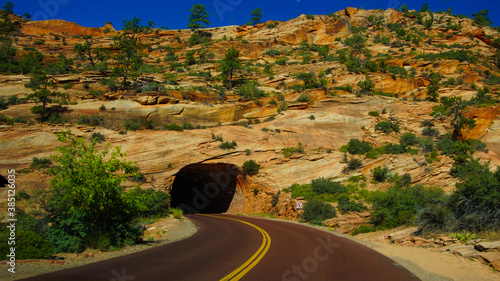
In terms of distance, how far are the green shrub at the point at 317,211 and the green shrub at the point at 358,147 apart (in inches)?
403

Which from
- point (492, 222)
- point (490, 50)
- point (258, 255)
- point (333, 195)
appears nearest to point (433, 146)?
point (333, 195)

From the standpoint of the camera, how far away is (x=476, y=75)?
145 ft

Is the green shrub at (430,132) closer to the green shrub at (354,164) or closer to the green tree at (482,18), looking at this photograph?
the green shrub at (354,164)

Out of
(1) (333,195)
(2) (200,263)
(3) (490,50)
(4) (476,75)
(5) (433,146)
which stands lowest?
(1) (333,195)

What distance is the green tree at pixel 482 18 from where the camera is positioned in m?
72.2

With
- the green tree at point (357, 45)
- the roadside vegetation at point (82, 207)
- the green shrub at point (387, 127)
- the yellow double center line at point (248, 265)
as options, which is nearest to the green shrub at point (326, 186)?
the green shrub at point (387, 127)

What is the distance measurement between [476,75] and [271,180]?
42.5 meters

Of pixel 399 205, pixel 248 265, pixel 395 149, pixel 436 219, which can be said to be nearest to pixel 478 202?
pixel 436 219

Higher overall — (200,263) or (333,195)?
(200,263)

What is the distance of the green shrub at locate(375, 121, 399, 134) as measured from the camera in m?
31.9

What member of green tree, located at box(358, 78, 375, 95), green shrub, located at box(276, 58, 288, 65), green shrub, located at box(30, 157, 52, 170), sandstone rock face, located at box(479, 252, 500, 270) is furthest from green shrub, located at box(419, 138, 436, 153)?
green shrub, located at box(30, 157, 52, 170)

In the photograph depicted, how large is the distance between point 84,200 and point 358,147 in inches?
1040

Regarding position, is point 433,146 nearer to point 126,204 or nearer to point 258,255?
point 258,255

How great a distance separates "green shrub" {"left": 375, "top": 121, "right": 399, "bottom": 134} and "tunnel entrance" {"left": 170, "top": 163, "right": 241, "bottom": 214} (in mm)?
18157
